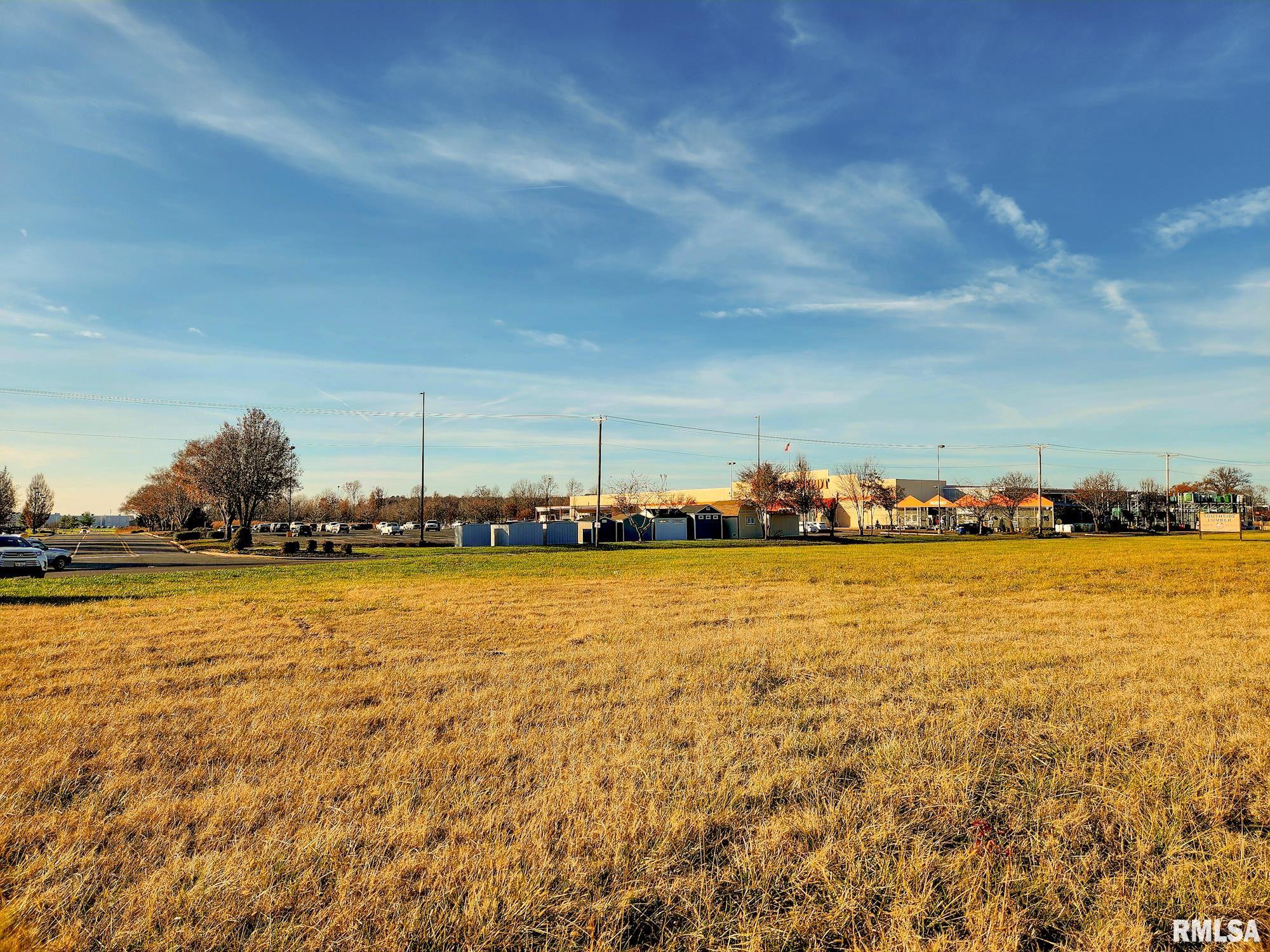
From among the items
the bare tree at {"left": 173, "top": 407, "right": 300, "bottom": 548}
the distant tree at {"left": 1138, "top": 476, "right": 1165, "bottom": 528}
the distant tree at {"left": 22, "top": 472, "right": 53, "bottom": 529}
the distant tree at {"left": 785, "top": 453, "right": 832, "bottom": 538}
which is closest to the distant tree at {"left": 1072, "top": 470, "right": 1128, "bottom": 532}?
the distant tree at {"left": 1138, "top": 476, "right": 1165, "bottom": 528}

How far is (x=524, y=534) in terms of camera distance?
64.9 m

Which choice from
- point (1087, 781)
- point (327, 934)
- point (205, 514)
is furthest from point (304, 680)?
point (205, 514)

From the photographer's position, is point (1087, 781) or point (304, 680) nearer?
point (1087, 781)

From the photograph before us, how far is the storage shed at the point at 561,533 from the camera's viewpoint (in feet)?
220

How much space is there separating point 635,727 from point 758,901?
3.26 metres

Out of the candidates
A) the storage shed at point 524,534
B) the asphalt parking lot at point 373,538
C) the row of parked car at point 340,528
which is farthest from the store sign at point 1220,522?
the row of parked car at point 340,528

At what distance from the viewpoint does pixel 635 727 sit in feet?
23.6

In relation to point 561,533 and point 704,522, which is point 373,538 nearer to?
point 561,533

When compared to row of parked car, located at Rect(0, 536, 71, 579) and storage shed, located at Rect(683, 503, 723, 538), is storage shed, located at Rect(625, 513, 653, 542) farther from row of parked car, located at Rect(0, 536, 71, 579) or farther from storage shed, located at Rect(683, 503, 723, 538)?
row of parked car, located at Rect(0, 536, 71, 579)

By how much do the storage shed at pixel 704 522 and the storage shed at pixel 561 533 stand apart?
1760 centimetres

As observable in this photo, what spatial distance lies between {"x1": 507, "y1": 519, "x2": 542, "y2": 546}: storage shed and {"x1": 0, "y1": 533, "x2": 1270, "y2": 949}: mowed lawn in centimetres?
5068

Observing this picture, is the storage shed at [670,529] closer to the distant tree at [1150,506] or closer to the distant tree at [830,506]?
the distant tree at [830,506]

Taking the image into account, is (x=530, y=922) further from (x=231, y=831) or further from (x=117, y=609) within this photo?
(x=117, y=609)

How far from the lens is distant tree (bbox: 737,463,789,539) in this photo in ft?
253
